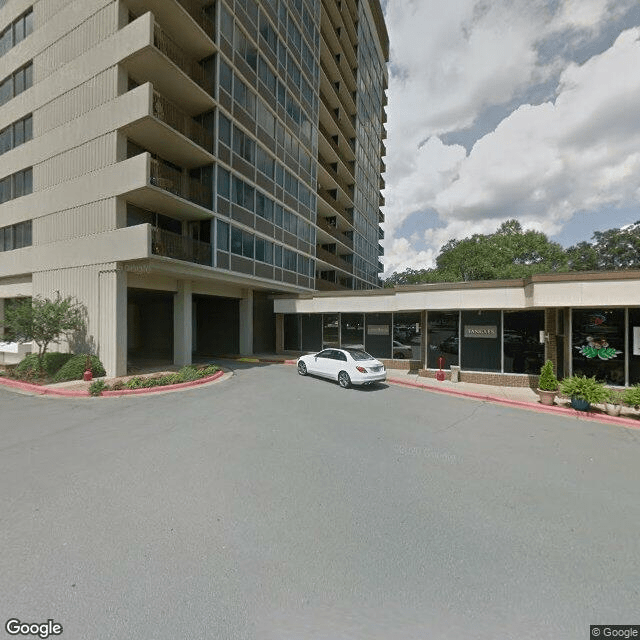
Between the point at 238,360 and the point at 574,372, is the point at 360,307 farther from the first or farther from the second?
the point at 574,372

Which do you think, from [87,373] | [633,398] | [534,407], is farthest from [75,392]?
[633,398]

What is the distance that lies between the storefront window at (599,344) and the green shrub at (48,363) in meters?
22.4

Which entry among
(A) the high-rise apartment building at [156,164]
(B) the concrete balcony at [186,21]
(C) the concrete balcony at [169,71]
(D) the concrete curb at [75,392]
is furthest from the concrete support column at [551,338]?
(B) the concrete balcony at [186,21]

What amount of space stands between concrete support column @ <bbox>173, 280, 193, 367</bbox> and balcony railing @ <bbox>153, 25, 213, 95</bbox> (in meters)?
10.4

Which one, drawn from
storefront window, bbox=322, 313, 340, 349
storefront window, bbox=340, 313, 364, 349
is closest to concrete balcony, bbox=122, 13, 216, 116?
storefront window, bbox=322, 313, 340, 349

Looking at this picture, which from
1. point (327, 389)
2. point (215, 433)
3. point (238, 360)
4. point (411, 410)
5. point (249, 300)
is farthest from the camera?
point (249, 300)

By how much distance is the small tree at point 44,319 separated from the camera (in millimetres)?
14070

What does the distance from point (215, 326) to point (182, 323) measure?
21.9ft

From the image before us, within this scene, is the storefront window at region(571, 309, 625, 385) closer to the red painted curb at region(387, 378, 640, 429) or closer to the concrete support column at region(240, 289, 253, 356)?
the red painted curb at region(387, 378, 640, 429)

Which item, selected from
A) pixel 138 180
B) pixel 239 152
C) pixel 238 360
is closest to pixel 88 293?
pixel 138 180

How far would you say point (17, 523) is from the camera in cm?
427

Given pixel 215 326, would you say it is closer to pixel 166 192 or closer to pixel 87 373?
pixel 87 373

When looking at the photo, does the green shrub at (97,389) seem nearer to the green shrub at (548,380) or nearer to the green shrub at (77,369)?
the green shrub at (77,369)

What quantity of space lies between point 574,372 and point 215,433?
14.1m
